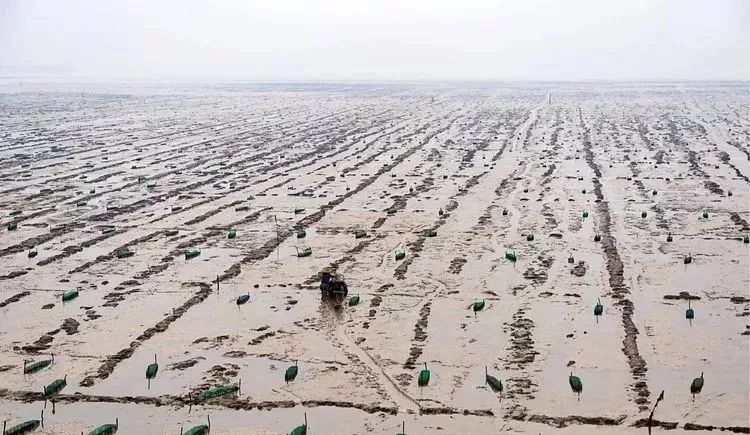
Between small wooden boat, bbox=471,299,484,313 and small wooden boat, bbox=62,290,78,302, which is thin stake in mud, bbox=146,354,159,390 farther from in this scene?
small wooden boat, bbox=471,299,484,313

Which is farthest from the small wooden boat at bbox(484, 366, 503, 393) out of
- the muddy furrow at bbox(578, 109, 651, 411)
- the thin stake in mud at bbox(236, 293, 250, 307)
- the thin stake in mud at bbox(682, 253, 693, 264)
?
the thin stake in mud at bbox(682, 253, 693, 264)

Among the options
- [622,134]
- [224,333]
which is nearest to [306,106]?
[622,134]

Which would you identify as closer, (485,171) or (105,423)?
(105,423)

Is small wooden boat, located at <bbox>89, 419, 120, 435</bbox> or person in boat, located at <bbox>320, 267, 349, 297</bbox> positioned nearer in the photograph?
small wooden boat, located at <bbox>89, 419, 120, 435</bbox>

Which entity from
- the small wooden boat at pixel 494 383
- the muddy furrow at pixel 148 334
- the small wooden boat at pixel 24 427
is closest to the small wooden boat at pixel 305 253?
the muddy furrow at pixel 148 334

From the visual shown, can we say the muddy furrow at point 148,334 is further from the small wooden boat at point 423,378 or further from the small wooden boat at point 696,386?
the small wooden boat at point 696,386

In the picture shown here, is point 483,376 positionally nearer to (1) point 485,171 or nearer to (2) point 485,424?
(2) point 485,424
